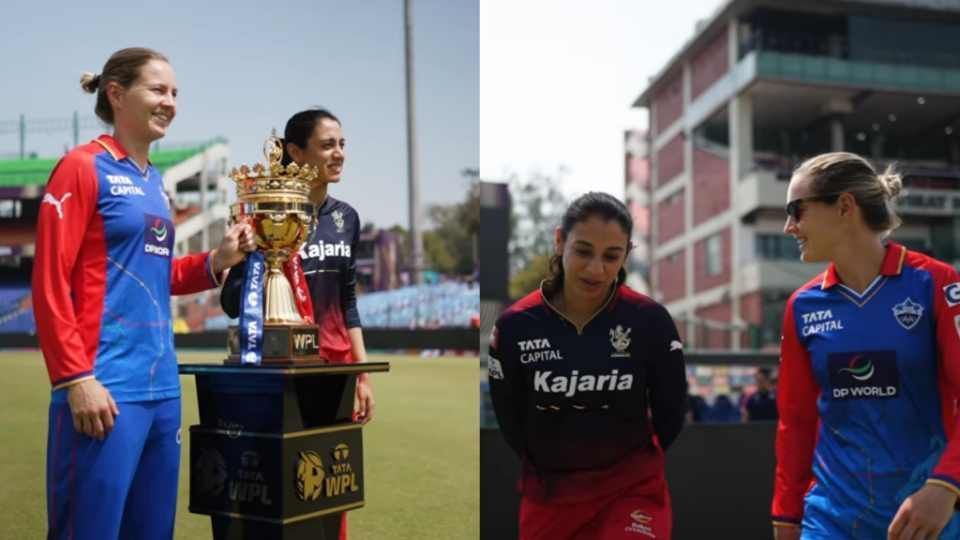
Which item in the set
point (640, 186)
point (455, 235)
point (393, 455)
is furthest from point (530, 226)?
point (393, 455)

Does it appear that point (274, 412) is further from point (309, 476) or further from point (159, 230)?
point (159, 230)

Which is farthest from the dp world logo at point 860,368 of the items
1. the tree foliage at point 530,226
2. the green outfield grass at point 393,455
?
the tree foliage at point 530,226

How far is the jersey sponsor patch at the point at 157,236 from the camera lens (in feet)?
7.78

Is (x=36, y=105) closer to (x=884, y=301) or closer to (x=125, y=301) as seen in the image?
(x=125, y=301)

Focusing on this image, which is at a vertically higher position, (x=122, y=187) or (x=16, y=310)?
(x=122, y=187)

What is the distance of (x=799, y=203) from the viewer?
2.42 meters

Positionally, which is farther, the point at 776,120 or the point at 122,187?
the point at 776,120

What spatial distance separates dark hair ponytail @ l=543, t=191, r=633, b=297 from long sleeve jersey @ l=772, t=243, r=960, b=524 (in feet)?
1.42

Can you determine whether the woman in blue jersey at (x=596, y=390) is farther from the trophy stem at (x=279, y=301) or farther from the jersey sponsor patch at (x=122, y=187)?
the jersey sponsor patch at (x=122, y=187)

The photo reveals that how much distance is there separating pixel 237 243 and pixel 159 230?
0.17 meters

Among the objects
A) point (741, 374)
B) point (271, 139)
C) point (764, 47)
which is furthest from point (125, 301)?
point (764, 47)

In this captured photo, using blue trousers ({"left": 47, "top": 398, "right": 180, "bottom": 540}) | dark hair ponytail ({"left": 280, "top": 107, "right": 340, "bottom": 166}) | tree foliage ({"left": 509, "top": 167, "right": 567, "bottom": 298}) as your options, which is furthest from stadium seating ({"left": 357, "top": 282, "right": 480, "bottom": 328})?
tree foliage ({"left": 509, "top": 167, "right": 567, "bottom": 298})

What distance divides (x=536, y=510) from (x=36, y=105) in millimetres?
3720

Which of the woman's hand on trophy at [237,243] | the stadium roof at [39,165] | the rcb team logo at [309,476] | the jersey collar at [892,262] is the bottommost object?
the rcb team logo at [309,476]
